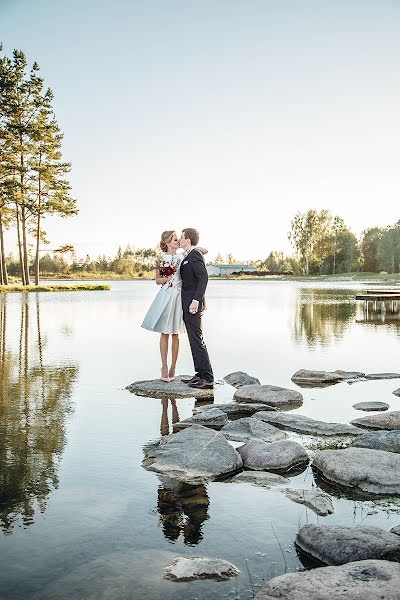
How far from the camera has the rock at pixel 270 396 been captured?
26.0ft

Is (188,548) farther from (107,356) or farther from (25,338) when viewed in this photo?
(25,338)

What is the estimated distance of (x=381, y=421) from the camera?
6.70m

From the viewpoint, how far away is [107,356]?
1215 cm

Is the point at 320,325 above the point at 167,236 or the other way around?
the other way around

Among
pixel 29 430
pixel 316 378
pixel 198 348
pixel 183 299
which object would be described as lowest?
pixel 316 378

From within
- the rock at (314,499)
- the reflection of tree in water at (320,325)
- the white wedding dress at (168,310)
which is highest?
the white wedding dress at (168,310)

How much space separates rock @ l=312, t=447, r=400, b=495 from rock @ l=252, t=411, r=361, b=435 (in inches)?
41.1

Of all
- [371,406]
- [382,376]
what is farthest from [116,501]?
[382,376]

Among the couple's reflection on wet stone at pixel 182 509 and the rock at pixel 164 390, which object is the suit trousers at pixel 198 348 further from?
the couple's reflection on wet stone at pixel 182 509

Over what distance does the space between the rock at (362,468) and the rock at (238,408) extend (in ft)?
6.89

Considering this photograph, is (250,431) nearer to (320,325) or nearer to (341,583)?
(341,583)

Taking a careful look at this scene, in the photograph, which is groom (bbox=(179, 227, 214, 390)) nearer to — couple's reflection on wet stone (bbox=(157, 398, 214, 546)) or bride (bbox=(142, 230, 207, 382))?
bride (bbox=(142, 230, 207, 382))

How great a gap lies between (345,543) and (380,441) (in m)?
2.34

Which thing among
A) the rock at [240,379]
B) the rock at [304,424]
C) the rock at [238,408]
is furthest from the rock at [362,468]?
the rock at [240,379]
